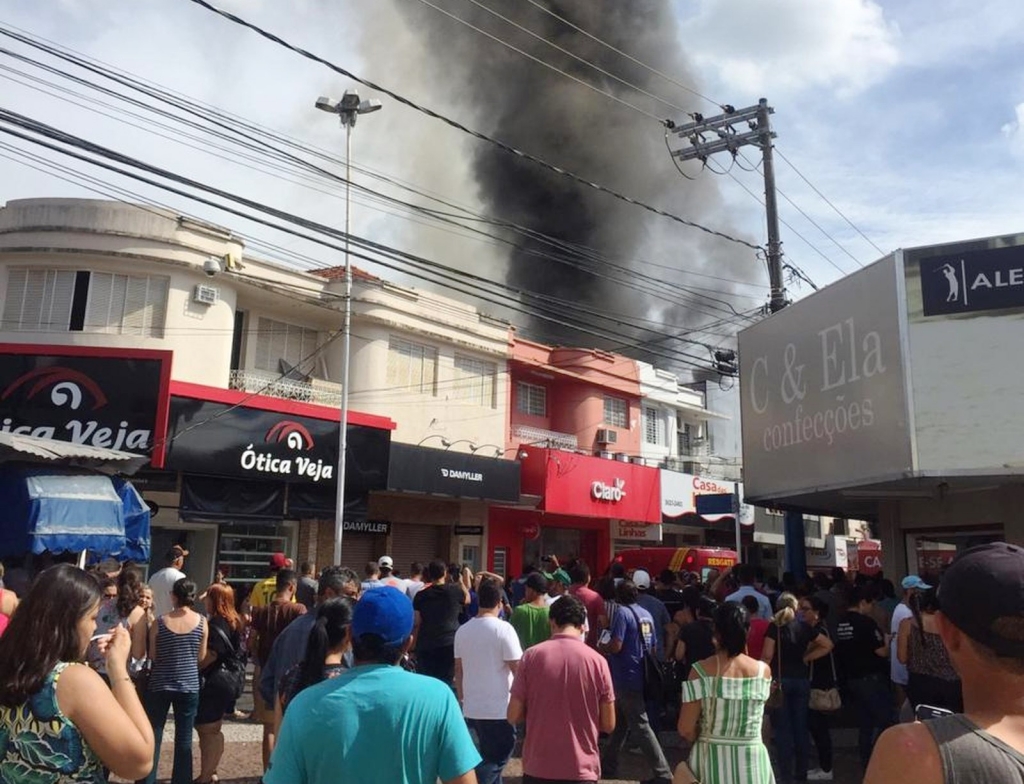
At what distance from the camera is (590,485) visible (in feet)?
82.7

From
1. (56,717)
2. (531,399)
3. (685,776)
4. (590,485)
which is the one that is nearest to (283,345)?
(531,399)

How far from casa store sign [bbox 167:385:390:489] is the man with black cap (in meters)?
16.1

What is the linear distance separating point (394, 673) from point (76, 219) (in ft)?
59.5

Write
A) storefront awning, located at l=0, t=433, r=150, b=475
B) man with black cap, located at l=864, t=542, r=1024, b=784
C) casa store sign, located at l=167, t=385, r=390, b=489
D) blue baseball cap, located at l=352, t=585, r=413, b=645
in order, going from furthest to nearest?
casa store sign, located at l=167, t=385, r=390, b=489
storefront awning, located at l=0, t=433, r=150, b=475
blue baseball cap, located at l=352, t=585, r=413, b=645
man with black cap, located at l=864, t=542, r=1024, b=784

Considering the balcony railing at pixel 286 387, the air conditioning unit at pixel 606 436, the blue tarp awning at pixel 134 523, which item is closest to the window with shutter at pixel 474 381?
the balcony railing at pixel 286 387

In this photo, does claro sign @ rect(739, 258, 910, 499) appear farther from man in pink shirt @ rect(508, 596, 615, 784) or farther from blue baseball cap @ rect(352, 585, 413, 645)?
blue baseball cap @ rect(352, 585, 413, 645)

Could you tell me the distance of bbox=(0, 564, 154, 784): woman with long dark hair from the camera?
8.47ft

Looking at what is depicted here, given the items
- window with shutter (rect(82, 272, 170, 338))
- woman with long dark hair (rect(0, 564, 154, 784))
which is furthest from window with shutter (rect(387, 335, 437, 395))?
woman with long dark hair (rect(0, 564, 154, 784))

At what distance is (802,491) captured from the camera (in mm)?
11312

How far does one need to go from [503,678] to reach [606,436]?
23.1 meters

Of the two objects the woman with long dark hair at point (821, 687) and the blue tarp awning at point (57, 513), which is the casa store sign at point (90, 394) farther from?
the woman with long dark hair at point (821, 687)

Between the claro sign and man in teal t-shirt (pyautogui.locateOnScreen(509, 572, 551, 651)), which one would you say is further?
the claro sign

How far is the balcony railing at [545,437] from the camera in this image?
26062 mm

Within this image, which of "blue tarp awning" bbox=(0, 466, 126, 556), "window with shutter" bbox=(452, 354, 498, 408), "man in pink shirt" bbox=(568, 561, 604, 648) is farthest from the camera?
"window with shutter" bbox=(452, 354, 498, 408)
